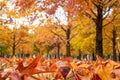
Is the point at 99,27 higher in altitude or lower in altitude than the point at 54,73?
higher

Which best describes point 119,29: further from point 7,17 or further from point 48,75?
point 48,75

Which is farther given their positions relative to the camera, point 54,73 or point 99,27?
point 99,27

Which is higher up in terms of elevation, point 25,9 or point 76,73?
point 25,9

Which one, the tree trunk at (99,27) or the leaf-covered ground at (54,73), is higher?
the tree trunk at (99,27)

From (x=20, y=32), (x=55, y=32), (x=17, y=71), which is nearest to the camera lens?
(x=17, y=71)

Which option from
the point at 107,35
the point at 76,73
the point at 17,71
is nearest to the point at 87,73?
the point at 76,73

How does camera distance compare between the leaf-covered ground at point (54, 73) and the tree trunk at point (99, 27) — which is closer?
the leaf-covered ground at point (54, 73)

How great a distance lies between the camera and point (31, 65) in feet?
3.80

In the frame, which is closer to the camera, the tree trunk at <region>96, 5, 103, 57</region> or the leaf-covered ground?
the leaf-covered ground

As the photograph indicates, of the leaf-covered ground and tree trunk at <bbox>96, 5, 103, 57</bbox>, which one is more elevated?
tree trunk at <bbox>96, 5, 103, 57</bbox>

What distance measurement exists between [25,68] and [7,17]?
A: 1173 inches

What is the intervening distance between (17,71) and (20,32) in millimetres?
44422

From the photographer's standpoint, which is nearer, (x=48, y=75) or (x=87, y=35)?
(x=48, y=75)

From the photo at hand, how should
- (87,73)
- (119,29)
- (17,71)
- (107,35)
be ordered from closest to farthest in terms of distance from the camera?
(17,71), (87,73), (119,29), (107,35)
